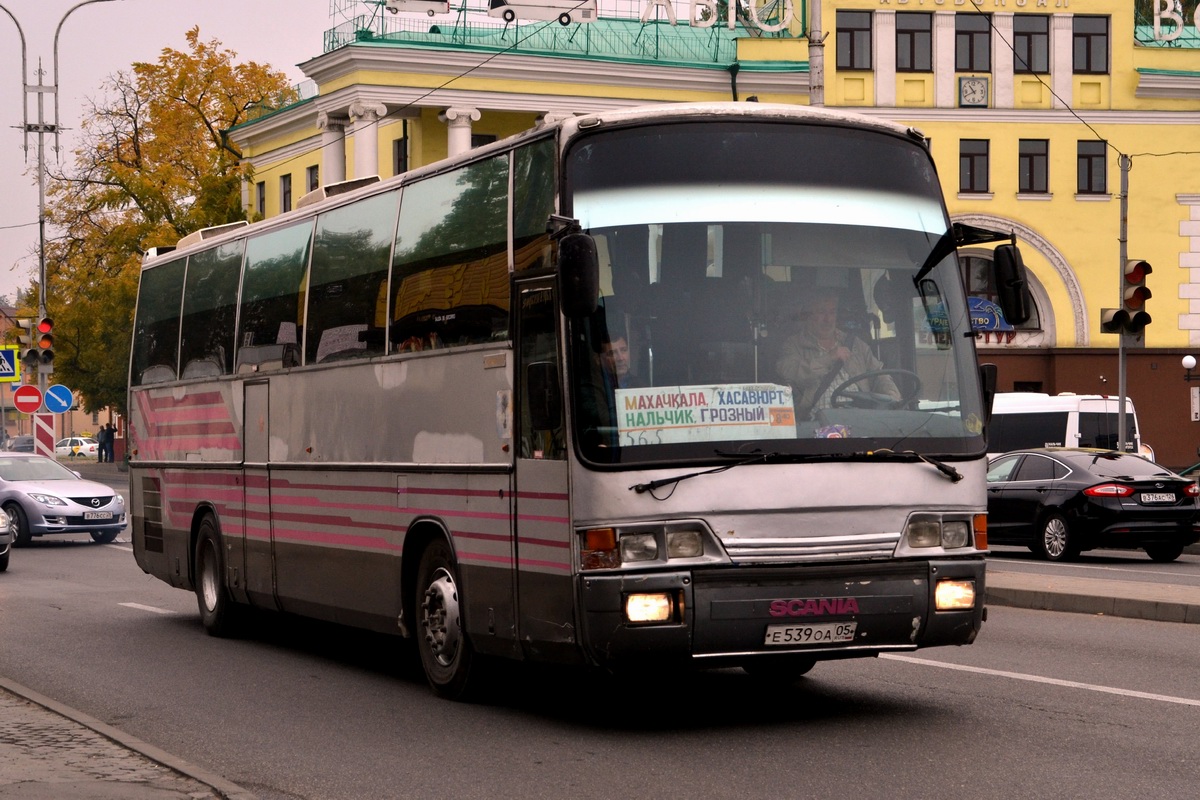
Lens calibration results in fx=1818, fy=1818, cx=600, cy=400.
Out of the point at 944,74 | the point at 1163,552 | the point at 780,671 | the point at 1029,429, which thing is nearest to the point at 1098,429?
the point at 1029,429

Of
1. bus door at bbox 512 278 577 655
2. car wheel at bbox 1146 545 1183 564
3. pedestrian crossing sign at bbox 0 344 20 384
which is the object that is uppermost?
pedestrian crossing sign at bbox 0 344 20 384

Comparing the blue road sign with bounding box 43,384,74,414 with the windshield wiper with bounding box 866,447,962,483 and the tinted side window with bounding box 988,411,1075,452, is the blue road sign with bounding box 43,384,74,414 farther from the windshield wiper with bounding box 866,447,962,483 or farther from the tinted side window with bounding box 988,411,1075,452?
the windshield wiper with bounding box 866,447,962,483

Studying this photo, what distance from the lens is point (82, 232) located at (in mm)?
65875

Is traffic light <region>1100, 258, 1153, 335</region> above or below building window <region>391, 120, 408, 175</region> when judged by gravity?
below

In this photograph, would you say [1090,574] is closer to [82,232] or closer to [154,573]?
[154,573]

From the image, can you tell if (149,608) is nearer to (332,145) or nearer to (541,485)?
(541,485)

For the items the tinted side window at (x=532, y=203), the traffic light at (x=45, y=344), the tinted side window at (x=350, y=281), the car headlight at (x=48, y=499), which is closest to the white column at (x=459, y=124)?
the traffic light at (x=45, y=344)

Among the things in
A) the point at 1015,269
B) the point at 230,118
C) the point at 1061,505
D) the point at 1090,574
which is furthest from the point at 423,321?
the point at 230,118

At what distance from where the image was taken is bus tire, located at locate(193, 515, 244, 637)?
1472cm

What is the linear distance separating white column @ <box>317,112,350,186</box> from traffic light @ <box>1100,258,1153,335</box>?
3389 cm

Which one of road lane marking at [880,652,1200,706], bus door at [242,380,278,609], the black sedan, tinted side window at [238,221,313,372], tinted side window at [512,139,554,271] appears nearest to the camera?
tinted side window at [512,139,554,271]

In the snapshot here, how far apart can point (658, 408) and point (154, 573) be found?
9.10 meters

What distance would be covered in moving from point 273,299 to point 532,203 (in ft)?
15.2

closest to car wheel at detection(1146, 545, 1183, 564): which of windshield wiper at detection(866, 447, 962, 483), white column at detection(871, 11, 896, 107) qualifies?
windshield wiper at detection(866, 447, 962, 483)
